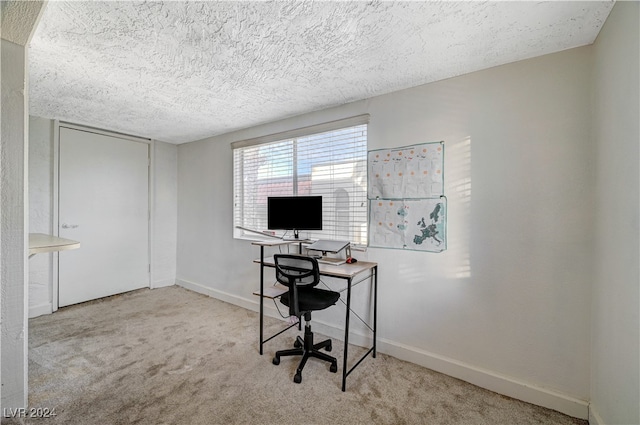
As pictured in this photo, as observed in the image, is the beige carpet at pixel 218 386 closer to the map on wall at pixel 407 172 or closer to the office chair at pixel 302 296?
the office chair at pixel 302 296

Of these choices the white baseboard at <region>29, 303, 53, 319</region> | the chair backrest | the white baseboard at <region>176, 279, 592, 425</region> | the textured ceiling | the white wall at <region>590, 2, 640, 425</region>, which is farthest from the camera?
the white baseboard at <region>29, 303, 53, 319</region>

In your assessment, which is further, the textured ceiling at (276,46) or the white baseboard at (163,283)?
the white baseboard at (163,283)

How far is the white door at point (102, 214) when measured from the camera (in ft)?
11.3

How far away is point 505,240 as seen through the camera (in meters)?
1.94

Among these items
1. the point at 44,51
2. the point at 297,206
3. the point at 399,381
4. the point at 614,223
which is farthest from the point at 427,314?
the point at 44,51

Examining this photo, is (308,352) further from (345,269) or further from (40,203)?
A: (40,203)

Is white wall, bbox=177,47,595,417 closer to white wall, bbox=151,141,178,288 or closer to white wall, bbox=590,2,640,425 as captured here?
white wall, bbox=590,2,640,425

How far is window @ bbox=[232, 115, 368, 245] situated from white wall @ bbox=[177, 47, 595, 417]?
Answer: 297 millimetres

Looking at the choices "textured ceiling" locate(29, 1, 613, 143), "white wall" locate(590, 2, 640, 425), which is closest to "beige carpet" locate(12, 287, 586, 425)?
"white wall" locate(590, 2, 640, 425)

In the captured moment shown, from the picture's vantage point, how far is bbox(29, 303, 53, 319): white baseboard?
123 inches

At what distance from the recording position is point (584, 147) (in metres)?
1.70

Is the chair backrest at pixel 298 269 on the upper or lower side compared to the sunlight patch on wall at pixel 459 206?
lower

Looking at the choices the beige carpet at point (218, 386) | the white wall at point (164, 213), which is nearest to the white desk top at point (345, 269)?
→ the beige carpet at point (218, 386)

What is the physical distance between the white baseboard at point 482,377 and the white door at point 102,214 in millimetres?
3145
